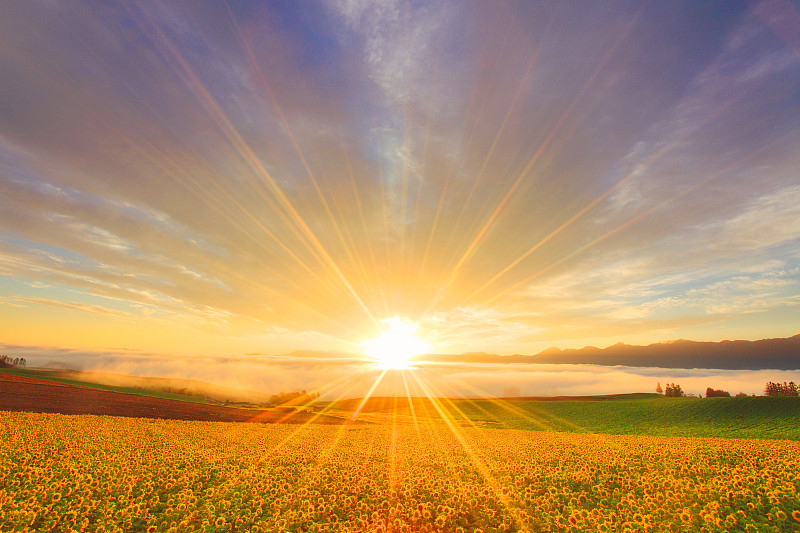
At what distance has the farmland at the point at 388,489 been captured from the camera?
11133 mm

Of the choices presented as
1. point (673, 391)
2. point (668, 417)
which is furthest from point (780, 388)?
point (668, 417)

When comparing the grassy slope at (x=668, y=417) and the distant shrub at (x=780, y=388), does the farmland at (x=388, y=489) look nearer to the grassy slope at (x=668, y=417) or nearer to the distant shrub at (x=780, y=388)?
the grassy slope at (x=668, y=417)

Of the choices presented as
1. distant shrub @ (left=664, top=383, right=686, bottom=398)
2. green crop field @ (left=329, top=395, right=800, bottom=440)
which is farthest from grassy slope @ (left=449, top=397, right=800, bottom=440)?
distant shrub @ (left=664, top=383, right=686, bottom=398)

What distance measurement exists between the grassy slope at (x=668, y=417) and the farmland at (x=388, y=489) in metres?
42.9

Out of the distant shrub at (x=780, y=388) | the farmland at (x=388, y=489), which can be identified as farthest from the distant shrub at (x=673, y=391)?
the farmland at (x=388, y=489)

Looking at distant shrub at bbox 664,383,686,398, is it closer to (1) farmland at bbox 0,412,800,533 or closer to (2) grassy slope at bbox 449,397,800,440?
(2) grassy slope at bbox 449,397,800,440

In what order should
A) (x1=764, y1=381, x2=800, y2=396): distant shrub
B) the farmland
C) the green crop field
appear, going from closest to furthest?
the farmland
the green crop field
(x1=764, y1=381, x2=800, y2=396): distant shrub

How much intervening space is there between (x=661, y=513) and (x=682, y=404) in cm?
8037

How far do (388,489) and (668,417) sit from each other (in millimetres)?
74810

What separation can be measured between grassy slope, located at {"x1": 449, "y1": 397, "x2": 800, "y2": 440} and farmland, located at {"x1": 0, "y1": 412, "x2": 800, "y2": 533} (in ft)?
141

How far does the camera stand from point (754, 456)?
691 inches

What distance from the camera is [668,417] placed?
6388cm

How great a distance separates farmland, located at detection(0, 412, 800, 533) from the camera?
11.1 m

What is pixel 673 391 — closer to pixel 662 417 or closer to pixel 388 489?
pixel 662 417
